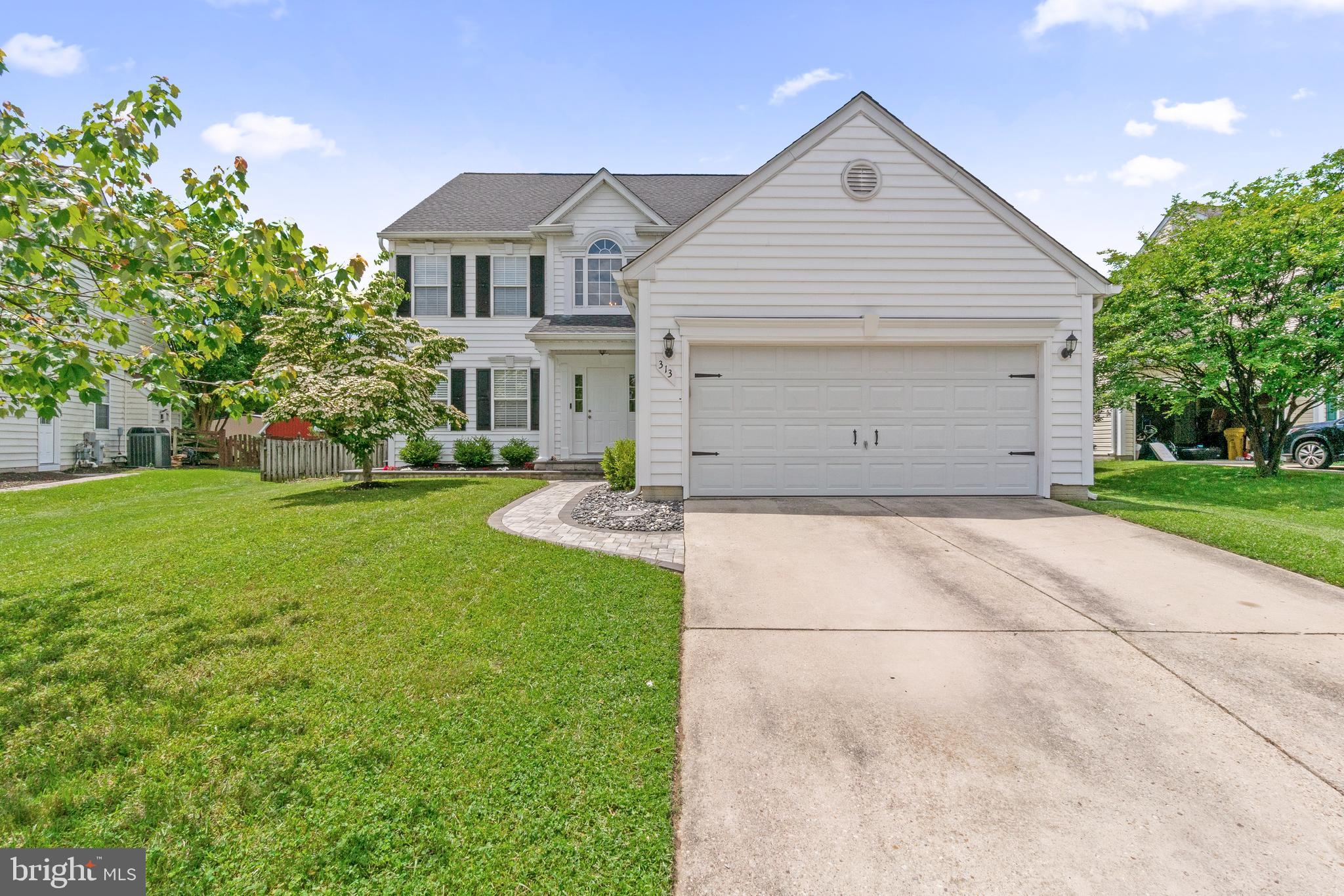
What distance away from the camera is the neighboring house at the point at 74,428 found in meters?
14.5

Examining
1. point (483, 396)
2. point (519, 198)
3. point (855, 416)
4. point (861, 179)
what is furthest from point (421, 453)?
point (861, 179)

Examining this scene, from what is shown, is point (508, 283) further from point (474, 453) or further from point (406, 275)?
point (474, 453)

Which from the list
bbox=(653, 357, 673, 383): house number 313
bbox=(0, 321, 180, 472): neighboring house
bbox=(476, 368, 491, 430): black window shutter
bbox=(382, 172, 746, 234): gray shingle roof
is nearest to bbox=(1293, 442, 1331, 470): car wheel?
bbox=(382, 172, 746, 234): gray shingle roof

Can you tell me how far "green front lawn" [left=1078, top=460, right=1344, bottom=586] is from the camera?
5633mm

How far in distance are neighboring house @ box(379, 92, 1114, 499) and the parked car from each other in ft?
30.1

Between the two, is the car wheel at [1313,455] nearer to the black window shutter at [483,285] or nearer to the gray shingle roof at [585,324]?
the gray shingle roof at [585,324]

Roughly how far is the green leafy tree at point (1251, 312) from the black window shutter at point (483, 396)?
14190 millimetres

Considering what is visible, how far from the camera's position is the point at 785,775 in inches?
97.9

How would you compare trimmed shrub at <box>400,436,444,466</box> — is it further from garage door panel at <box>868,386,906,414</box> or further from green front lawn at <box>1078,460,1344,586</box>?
green front lawn at <box>1078,460,1344,586</box>

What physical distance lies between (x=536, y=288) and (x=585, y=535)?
10.3 m

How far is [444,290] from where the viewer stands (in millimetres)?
15086

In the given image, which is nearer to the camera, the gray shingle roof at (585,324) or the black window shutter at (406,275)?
the gray shingle roof at (585,324)

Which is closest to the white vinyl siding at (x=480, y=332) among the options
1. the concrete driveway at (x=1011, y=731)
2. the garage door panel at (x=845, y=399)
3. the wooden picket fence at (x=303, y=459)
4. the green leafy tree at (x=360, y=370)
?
the wooden picket fence at (x=303, y=459)

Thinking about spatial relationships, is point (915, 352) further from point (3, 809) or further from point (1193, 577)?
point (3, 809)
